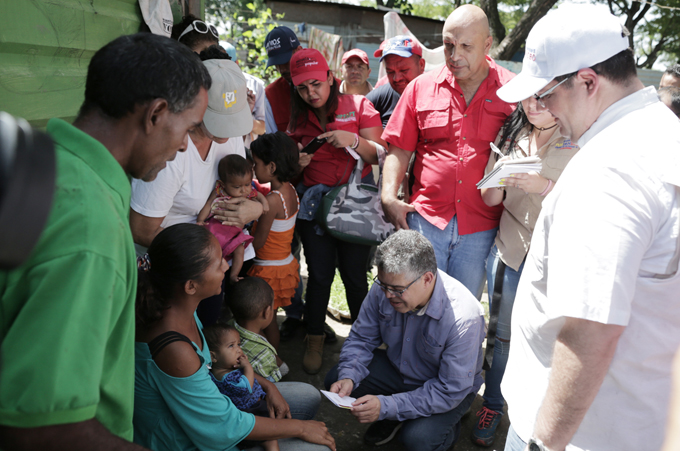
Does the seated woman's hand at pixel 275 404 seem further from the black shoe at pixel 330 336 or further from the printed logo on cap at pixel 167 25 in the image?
the printed logo on cap at pixel 167 25

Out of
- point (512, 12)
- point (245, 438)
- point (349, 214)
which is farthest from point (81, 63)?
point (512, 12)

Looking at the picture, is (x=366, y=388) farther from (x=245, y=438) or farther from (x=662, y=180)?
(x=662, y=180)

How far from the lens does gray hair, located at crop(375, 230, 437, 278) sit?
2.40m

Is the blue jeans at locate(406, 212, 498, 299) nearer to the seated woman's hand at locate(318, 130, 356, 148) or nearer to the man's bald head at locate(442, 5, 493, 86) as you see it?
the seated woman's hand at locate(318, 130, 356, 148)

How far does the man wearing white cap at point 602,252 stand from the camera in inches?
43.9

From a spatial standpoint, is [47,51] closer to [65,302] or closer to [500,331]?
[65,302]

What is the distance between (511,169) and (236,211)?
4.80 ft

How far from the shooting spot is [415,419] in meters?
2.56

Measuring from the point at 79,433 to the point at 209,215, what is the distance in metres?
1.84

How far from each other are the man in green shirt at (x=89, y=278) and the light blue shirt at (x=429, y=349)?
1.72 metres

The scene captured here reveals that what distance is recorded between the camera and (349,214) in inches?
125

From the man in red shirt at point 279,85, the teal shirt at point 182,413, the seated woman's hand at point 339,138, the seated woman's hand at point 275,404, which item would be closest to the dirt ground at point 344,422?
the seated woman's hand at point 275,404

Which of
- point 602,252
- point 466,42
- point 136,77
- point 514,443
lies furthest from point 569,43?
point 466,42

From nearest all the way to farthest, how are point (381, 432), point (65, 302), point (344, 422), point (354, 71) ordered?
1. point (65, 302)
2. point (381, 432)
3. point (344, 422)
4. point (354, 71)
